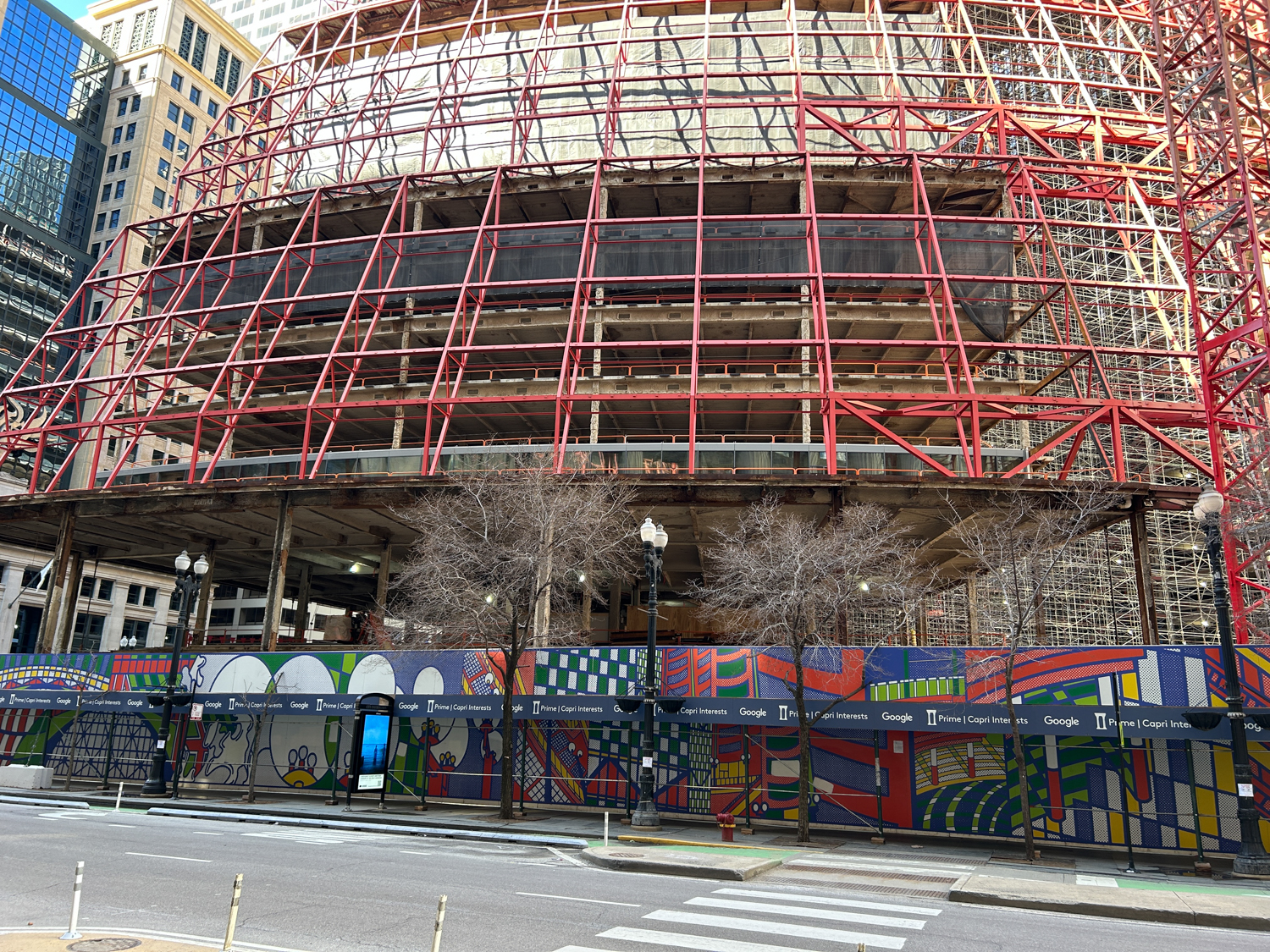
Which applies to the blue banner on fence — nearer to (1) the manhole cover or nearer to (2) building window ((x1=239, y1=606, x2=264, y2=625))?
(1) the manhole cover

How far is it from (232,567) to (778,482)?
4172 centimetres

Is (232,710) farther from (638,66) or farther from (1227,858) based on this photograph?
(638,66)

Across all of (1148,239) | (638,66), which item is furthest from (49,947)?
(1148,239)

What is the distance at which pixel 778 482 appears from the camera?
28844 mm

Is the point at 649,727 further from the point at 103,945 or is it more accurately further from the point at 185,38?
the point at 185,38

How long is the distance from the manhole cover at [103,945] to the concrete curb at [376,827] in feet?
36.8

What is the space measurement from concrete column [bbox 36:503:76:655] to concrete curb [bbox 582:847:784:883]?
31.0 m

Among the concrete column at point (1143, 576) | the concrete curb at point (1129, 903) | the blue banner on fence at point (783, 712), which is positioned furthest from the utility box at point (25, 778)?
the concrete column at point (1143, 576)

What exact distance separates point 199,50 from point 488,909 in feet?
377

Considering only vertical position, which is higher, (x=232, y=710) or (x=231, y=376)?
(x=231, y=376)

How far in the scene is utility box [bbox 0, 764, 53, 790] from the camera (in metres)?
28.9

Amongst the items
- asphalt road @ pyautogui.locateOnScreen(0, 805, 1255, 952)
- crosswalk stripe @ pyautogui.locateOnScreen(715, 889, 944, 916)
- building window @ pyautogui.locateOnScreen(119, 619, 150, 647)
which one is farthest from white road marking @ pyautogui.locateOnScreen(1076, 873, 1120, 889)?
building window @ pyautogui.locateOnScreen(119, 619, 150, 647)

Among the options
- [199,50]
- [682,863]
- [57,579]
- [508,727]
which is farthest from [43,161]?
[682,863]

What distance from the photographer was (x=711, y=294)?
4425 centimetres
